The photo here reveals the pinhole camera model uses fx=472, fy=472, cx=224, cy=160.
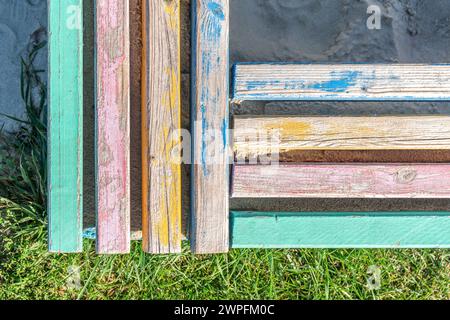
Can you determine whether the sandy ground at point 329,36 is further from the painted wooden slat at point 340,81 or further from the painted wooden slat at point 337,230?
the painted wooden slat at point 337,230

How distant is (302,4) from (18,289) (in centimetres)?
221

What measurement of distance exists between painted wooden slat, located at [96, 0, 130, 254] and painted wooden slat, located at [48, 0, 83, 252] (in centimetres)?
9

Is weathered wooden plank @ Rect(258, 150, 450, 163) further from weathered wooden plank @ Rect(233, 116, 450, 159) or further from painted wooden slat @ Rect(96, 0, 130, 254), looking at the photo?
painted wooden slat @ Rect(96, 0, 130, 254)

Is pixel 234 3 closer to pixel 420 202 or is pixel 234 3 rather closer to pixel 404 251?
pixel 420 202

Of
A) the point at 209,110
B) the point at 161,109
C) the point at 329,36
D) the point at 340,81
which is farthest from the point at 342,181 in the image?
the point at 329,36

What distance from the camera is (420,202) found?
2.24m

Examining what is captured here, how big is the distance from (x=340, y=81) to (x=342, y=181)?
1.43 feet

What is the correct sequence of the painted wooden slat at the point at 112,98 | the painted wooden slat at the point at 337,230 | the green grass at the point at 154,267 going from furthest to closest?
1. the green grass at the point at 154,267
2. the painted wooden slat at the point at 337,230
3. the painted wooden slat at the point at 112,98

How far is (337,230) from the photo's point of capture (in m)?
2.07

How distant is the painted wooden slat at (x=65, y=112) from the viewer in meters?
1.96

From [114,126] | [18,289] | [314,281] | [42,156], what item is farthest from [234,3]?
[18,289]

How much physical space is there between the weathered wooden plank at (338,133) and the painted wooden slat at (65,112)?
68cm

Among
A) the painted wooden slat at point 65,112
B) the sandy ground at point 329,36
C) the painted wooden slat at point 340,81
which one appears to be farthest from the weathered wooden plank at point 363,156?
the painted wooden slat at point 65,112

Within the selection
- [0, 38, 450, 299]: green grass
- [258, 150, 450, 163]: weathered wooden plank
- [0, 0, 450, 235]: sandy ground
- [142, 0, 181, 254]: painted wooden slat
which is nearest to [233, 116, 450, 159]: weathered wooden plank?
[258, 150, 450, 163]: weathered wooden plank
